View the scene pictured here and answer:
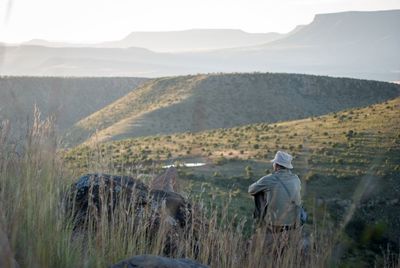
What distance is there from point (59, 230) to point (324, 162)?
22.5m

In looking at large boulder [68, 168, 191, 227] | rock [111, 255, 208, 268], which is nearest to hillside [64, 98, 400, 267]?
large boulder [68, 168, 191, 227]

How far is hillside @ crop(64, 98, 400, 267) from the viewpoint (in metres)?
16.8

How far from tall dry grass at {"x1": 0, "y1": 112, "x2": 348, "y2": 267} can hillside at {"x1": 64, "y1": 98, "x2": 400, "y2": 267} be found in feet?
23.6

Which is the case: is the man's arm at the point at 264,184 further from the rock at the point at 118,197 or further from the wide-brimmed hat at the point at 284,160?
the rock at the point at 118,197

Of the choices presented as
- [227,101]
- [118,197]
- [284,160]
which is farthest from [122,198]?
[227,101]

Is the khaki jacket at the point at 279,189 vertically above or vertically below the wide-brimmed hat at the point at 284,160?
below

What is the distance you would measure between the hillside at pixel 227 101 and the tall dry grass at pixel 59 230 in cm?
4329

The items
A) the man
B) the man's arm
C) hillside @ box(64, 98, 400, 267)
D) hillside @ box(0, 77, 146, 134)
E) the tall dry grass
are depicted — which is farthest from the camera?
hillside @ box(0, 77, 146, 134)

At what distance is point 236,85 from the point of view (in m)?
64.2

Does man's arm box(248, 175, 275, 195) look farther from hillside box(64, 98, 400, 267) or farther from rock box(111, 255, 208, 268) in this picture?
hillside box(64, 98, 400, 267)

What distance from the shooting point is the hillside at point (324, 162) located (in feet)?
55.0

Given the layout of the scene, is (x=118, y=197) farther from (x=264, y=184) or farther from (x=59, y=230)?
(x=264, y=184)

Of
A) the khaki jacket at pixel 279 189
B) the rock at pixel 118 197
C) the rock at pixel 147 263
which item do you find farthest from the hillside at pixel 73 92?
the rock at pixel 147 263

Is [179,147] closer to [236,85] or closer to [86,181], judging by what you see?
[86,181]
